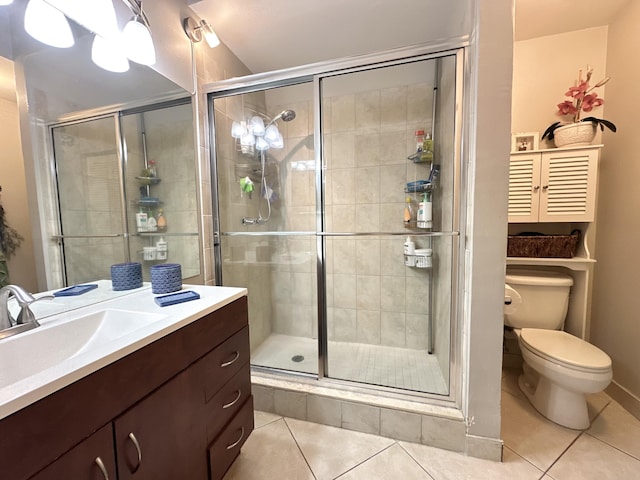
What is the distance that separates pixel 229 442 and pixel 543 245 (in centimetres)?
208

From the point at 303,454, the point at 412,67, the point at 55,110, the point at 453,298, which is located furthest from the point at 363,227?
the point at 55,110

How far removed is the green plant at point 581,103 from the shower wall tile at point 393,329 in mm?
1682

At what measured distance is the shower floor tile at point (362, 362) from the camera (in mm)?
1640

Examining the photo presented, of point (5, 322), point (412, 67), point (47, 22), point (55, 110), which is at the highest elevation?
point (412, 67)

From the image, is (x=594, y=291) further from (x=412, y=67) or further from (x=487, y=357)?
(x=412, y=67)

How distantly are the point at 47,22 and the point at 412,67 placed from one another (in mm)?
1891

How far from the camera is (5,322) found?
0.77 metres

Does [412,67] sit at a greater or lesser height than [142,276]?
greater

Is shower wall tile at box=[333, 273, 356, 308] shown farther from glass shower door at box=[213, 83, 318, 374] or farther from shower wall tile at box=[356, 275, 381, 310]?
glass shower door at box=[213, 83, 318, 374]

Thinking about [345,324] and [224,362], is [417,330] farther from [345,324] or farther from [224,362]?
[224,362]

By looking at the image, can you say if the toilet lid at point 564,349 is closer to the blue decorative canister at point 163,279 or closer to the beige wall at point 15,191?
the blue decorative canister at point 163,279

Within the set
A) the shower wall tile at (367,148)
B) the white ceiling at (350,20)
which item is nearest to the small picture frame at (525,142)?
the white ceiling at (350,20)

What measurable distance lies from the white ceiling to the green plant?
1.15 feet

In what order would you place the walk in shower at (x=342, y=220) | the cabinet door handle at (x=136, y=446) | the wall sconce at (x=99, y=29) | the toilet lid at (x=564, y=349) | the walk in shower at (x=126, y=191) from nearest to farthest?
the cabinet door handle at (x=136, y=446)
the wall sconce at (x=99, y=29)
the walk in shower at (x=126, y=191)
the toilet lid at (x=564, y=349)
the walk in shower at (x=342, y=220)
